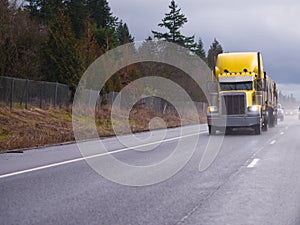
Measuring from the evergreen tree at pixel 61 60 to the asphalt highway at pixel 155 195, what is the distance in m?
26.9

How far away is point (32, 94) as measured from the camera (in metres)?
32.9

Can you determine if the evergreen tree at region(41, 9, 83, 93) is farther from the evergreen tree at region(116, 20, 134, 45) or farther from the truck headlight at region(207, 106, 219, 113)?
the evergreen tree at region(116, 20, 134, 45)

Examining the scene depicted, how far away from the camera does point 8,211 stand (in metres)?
6.38

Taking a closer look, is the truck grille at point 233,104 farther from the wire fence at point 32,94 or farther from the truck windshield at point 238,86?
the wire fence at point 32,94

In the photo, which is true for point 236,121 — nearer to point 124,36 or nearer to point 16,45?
point 16,45

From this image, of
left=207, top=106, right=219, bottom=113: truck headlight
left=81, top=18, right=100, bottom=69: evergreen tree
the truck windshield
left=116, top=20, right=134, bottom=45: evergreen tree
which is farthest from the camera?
left=116, top=20, right=134, bottom=45: evergreen tree

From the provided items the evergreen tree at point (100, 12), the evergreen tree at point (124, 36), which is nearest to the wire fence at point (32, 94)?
the evergreen tree at point (100, 12)

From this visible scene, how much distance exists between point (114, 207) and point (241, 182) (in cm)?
322

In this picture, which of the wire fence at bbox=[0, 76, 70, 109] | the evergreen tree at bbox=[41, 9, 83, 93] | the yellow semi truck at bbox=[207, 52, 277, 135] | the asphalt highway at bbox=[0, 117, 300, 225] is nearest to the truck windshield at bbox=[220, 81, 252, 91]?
the yellow semi truck at bbox=[207, 52, 277, 135]

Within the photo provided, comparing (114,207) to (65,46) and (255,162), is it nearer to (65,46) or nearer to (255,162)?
(255,162)

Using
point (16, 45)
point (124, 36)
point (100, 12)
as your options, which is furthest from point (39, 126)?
→ point (124, 36)

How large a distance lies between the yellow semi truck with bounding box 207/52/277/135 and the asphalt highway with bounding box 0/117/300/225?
472 inches

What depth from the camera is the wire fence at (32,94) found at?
30.0 meters

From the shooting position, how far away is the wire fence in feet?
98.5
